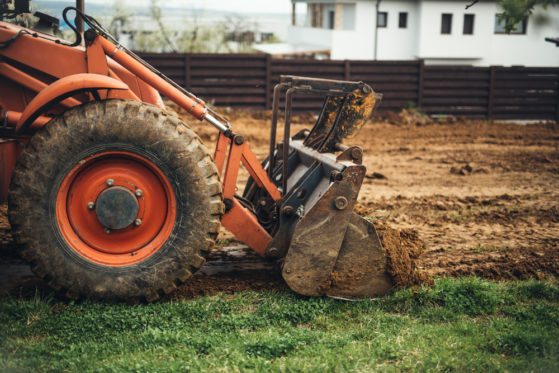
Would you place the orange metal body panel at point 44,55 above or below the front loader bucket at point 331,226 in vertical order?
above

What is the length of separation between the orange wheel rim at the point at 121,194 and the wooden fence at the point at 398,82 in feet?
42.7

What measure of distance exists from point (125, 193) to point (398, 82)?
1509 cm

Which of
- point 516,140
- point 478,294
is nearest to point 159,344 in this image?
point 478,294

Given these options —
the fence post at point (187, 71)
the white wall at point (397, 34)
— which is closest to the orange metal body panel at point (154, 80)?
the fence post at point (187, 71)

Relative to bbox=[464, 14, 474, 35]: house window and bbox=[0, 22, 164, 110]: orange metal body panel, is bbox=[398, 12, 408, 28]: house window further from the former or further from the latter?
bbox=[0, 22, 164, 110]: orange metal body panel

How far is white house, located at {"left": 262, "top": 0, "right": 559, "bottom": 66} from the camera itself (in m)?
33.8

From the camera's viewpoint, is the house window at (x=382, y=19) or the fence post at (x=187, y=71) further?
the house window at (x=382, y=19)

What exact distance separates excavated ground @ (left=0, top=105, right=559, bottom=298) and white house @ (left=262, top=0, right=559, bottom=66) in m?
20.5

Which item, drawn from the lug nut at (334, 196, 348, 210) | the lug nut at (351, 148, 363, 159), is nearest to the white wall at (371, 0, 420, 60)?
the lug nut at (351, 148, 363, 159)

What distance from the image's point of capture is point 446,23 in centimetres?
3416

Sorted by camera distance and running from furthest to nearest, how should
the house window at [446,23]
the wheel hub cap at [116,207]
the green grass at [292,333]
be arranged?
the house window at [446,23]
the wheel hub cap at [116,207]
the green grass at [292,333]

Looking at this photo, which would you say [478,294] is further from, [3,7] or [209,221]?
[3,7]

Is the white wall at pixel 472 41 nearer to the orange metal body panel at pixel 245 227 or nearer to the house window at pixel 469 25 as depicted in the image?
the house window at pixel 469 25

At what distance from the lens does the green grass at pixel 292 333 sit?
3602 millimetres
